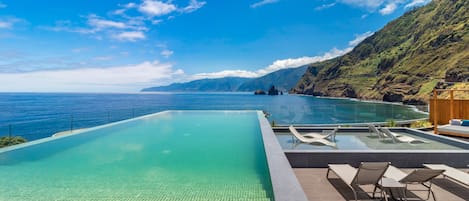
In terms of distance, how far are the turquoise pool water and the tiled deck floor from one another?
0.66 metres

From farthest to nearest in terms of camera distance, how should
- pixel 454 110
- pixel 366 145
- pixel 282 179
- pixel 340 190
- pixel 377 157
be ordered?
Result: pixel 454 110 → pixel 366 145 → pixel 377 157 → pixel 340 190 → pixel 282 179

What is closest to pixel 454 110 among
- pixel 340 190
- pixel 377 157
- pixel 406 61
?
pixel 377 157

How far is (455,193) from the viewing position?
3.83m

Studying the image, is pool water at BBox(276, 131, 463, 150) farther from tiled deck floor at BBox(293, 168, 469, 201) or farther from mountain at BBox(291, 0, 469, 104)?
mountain at BBox(291, 0, 469, 104)

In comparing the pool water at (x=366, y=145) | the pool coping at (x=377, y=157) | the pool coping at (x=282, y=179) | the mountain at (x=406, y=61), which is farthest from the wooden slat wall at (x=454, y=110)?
the mountain at (x=406, y=61)

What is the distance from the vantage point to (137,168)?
5.05m

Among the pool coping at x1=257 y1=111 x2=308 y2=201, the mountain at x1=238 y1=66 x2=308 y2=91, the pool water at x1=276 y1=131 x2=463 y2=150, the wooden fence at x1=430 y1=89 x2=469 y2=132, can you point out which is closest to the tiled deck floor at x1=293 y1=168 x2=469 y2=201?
the pool coping at x1=257 y1=111 x2=308 y2=201

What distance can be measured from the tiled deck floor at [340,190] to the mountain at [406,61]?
146ft

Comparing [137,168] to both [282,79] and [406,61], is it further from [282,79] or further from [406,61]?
[282,79]

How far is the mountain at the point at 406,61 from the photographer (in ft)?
167

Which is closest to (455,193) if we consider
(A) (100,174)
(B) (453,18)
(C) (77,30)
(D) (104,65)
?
(A) (100,174)

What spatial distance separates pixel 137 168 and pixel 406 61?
71798 mm

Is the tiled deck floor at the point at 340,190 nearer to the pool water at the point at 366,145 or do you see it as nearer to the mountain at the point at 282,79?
the pool water at the point at 366,145

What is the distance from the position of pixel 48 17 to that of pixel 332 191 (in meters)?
28.0
